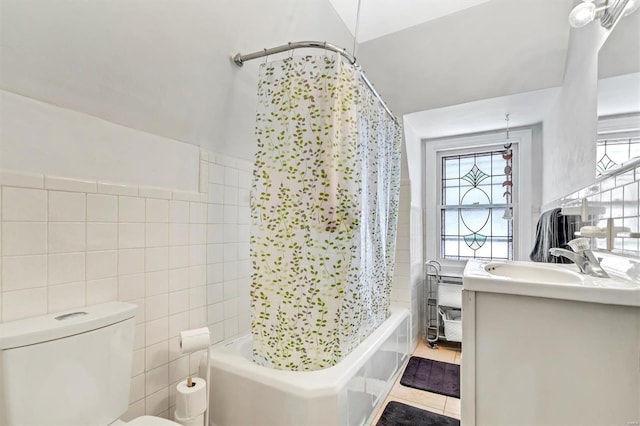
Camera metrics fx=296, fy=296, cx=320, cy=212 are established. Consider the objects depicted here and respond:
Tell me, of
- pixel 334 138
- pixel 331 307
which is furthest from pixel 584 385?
pixel 334 138

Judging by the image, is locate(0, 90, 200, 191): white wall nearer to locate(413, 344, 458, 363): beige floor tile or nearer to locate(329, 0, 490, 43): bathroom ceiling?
locate(329, 0, 490, 43): bathroom ceiling

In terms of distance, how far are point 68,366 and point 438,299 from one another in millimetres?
2904

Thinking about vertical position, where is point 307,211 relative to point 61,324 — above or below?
above

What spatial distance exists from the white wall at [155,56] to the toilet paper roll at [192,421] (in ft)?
4.33

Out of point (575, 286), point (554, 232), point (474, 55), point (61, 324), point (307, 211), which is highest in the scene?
point (474, 55)

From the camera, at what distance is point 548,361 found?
3.33ft

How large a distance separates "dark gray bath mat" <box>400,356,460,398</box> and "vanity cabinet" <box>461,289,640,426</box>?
1312 millimetres

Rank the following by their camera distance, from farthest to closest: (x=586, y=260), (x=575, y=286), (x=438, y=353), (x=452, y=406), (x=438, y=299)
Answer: (x=438, y=299) → (x=438, y=353) → (x=452, y=406) → (x=586, y=260) → (x=575, y=286)

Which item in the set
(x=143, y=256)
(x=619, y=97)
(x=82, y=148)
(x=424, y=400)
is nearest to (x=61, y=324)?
(x=143, y=256)

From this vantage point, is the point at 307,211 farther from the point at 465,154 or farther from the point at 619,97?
the point at 465,154

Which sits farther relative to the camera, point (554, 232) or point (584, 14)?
point (554, 232)

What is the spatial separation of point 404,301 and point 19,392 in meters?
A: 2.59

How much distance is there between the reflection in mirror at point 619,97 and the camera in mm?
967

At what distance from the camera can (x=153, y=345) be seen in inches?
56.3
